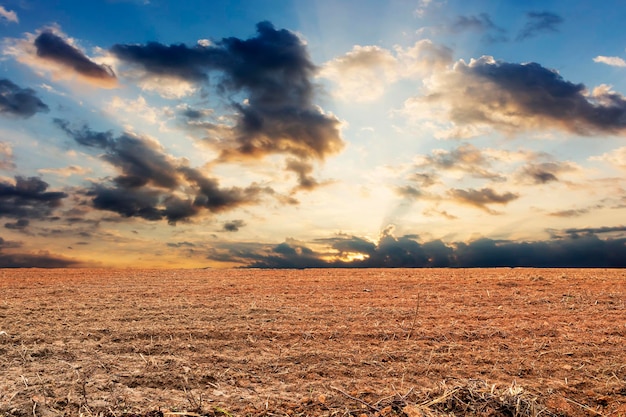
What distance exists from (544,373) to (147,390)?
18.2 feet

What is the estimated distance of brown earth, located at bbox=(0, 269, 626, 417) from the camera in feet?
17.7

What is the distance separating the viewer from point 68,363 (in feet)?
22.8

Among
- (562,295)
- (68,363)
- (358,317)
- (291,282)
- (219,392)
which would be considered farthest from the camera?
(291,282)

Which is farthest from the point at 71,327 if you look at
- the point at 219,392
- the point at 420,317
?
the point at 420,317

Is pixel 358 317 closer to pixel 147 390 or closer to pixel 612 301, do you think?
pixel 147 390

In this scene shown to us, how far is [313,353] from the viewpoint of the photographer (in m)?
7.78

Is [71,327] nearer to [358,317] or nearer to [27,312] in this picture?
[27,312]

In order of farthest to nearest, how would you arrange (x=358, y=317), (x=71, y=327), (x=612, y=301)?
(x=612, y=301)
(x=358, y=317)
(x=71, y=327)

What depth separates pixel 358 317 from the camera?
1093 centimetres

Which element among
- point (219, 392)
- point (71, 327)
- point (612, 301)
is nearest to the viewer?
point (219, 392)

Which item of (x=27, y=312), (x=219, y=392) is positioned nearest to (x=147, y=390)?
(x=219, y=392)

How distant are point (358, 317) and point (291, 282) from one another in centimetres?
772

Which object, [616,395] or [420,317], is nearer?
[616,395]

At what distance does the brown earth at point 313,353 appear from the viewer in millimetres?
5402
